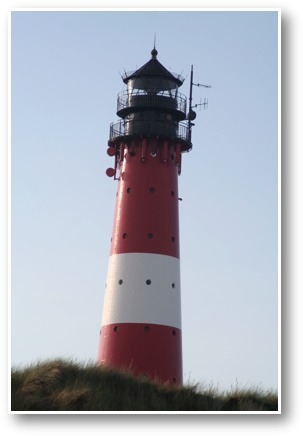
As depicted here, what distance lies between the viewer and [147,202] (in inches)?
1114

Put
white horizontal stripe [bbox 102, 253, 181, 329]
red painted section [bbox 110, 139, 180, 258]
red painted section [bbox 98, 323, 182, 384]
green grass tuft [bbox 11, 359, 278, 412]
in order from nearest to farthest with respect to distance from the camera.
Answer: green grass tuft [bbox 11, 359, 278, 412], red painted section [bbox 98, 323, 182, 384], white horizontal stripe [bbox 102, 253, 181, 329], red painted section [bbox 110, 139, 180, 258]

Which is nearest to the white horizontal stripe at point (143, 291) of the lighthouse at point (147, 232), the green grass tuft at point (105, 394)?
the lighthouse at point (147, 232)

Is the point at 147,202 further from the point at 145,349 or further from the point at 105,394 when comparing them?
the point at 105,394

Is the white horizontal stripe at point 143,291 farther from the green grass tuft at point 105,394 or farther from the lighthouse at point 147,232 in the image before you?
the green grass tuft at point 105,394

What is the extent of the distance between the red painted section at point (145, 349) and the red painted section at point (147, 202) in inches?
73.4

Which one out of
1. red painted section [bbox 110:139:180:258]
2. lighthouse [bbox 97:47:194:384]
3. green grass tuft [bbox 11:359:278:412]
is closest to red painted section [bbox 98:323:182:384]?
lighthouse [bbox 97:47:194:384]

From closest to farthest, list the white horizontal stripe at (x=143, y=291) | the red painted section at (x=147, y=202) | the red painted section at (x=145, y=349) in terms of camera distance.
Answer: the red painted section at (x=145, y=349), the white horizontal stripe at (x=143, y=291), the red painted section at (x=147, y=202)

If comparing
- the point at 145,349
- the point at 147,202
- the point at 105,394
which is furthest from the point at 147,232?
the point at 105,394

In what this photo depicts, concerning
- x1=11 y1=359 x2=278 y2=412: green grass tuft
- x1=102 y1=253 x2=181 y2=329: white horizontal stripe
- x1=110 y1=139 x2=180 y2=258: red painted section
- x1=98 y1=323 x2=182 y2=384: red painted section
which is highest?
x1=110 y1=139 x2=180 y2=258: red painted section

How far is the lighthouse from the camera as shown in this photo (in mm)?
27219

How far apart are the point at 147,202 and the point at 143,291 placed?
2228 mm

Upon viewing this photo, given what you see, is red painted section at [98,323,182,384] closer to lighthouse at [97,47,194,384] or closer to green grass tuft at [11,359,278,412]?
lighthouse at [97,47,194,384]

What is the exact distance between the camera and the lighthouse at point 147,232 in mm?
27219

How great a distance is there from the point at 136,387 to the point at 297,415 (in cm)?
350
